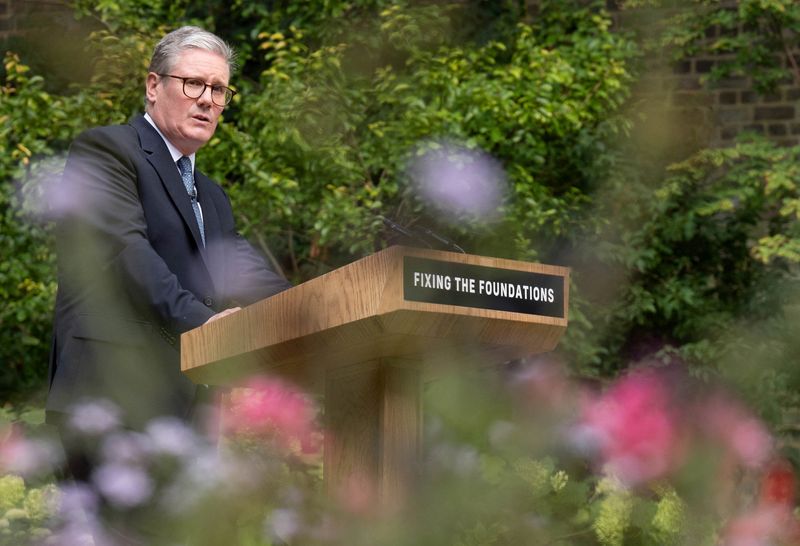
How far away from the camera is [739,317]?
8805 mm

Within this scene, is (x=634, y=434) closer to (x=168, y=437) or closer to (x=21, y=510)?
(x=168, y=437)

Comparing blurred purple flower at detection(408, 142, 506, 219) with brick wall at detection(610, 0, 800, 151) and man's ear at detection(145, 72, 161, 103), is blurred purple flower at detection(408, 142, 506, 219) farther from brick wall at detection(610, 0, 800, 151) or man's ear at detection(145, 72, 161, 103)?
man's ear at detection(145, 72, 161, 103)

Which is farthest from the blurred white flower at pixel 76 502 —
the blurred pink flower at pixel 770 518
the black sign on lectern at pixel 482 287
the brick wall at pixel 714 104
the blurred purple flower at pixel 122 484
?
the brick wall at pixel 714 104

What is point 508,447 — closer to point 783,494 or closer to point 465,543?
point 465,543

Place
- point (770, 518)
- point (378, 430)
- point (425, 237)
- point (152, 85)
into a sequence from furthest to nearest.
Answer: point (770, 518)
point (152, 85)
point (378, 430)
point (425, 237)

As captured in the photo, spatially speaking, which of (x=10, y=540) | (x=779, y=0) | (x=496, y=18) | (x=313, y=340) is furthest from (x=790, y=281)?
(x=313, y=340)

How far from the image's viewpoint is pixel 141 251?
2900mm

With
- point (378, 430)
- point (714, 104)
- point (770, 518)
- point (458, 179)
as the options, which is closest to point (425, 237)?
point (378, 430)

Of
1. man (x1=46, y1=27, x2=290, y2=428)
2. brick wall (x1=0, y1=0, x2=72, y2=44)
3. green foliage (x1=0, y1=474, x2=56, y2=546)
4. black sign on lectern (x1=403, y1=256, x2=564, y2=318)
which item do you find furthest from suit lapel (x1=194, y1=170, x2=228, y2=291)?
brick wall (x1=0, y1=0, x2=72, y2=44)

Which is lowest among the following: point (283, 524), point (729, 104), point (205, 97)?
point (283, 524)

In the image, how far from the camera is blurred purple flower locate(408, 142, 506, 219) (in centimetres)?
773

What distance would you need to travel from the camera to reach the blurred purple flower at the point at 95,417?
299 cm

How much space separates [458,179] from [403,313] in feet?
19.8

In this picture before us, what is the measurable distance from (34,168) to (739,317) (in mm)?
4231
